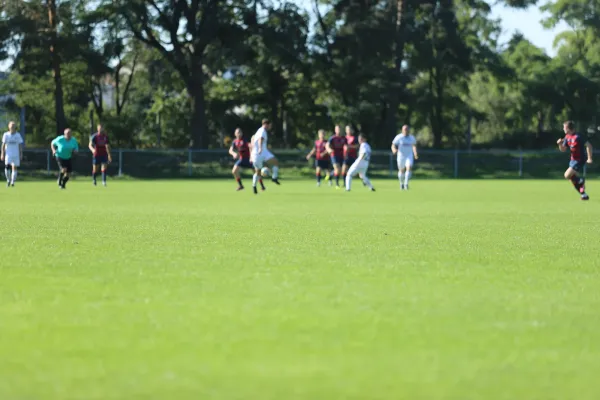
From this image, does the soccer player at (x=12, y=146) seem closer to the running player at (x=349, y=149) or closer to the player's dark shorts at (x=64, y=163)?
the player's dark shorts at (x=64, y=163)

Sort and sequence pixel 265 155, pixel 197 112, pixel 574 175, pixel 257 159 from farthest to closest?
pixel 197 112 → pixel 265 155 → pixel 257 159 → pixel 574 175

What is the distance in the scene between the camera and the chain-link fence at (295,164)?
184 ft

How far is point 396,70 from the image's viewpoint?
63.1 metres

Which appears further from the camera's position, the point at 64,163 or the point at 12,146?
the point at 12,146

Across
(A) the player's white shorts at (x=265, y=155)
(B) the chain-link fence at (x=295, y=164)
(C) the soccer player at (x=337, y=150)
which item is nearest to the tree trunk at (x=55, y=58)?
(B) the chain-link fence at (x=295, y=164)

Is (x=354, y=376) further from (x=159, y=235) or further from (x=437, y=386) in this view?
(x=159, y=235)

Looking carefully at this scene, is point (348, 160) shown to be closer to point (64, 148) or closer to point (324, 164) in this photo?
point (324, 164)

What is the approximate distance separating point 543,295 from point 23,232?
8.36 m

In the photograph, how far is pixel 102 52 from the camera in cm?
5819

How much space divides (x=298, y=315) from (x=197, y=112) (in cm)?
5503

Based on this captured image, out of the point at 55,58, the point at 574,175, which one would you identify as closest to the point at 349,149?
the point at 574,175

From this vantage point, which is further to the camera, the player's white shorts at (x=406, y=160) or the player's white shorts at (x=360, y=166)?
the player's white shorts at (x=406, y=160)

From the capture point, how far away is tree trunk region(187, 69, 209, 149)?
196ft

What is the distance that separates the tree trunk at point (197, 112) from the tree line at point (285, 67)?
0.08 metres
